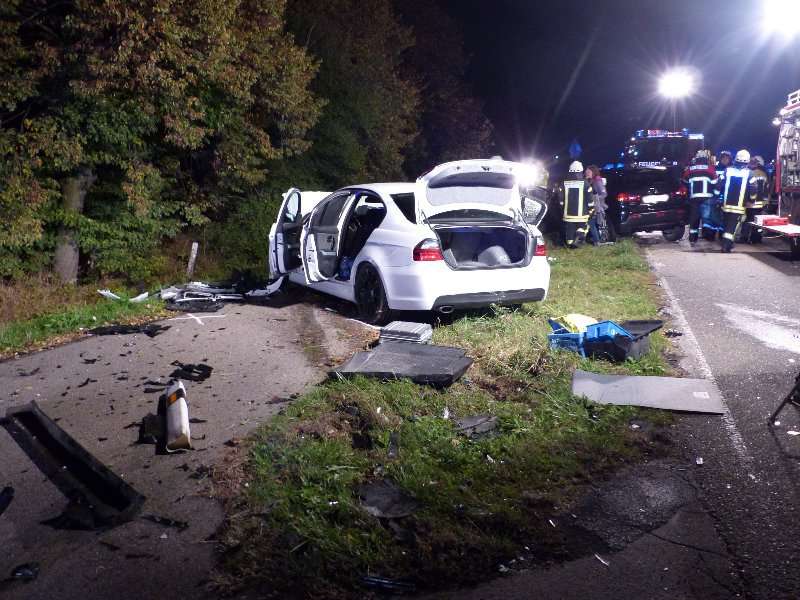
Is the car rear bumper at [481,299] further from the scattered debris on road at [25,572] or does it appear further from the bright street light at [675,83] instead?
the bright street light at [675,83]

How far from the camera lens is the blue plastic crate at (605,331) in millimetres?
6559

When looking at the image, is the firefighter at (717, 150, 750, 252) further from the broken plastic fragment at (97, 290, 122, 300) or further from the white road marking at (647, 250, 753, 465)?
the broken plastic fragment at (97, 290, 122, 300)

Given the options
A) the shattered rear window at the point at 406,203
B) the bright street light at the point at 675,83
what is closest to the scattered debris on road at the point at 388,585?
the shattered rear window at the point at 406,203

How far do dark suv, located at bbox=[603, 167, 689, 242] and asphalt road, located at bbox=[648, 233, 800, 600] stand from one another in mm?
5212

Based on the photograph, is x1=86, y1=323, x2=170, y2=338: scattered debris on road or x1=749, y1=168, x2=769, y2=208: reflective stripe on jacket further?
x1=749, y1=168, x2=769, y2=208: reflective stripe on jacket

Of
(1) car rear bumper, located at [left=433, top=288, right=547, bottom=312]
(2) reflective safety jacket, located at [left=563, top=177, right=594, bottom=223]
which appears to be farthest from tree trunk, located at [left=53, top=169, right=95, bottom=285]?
(2) reflective safety jacket, located at [left=563, top=177, right=594, bottom=223]

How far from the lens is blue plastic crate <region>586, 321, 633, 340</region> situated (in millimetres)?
6559

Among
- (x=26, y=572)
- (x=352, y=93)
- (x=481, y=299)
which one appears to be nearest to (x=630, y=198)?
(x=352, y=93)

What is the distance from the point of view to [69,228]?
12492 mm

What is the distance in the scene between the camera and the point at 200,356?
747 cm

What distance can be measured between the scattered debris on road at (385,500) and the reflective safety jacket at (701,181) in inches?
560

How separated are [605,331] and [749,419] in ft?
5.60

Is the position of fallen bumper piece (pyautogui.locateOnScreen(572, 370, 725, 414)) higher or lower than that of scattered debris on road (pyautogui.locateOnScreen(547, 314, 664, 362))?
lower

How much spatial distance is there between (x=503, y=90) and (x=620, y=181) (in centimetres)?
3589
